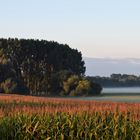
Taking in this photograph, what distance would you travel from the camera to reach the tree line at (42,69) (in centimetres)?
9212

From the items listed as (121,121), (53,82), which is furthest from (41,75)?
(121,121)

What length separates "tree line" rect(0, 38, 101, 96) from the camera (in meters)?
92.1

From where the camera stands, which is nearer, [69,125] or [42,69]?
[69,125]

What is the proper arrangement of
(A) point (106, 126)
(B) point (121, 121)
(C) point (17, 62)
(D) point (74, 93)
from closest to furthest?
1. (A) point (106, 126)
2. (B) point (121, 121)
3. (D) point (74, 93)
4. (C) point (17, 62)

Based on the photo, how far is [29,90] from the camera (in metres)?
95.5

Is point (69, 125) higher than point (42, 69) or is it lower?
lower

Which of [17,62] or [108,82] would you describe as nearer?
[17,62]

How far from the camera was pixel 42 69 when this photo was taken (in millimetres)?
98000

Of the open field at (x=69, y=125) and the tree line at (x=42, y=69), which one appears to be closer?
the open field at (x=69, y=125)

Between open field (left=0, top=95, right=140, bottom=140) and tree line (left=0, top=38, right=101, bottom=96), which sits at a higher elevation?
tree line (left=0, top=38, right=101, bottom=96)

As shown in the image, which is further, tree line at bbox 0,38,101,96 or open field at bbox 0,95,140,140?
tree line at bbox 0,38,101,96

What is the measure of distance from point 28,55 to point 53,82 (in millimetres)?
8869

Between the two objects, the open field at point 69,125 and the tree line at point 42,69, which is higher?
the tree line at point 42,69

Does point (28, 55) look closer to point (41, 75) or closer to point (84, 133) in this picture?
point (41, 75)
